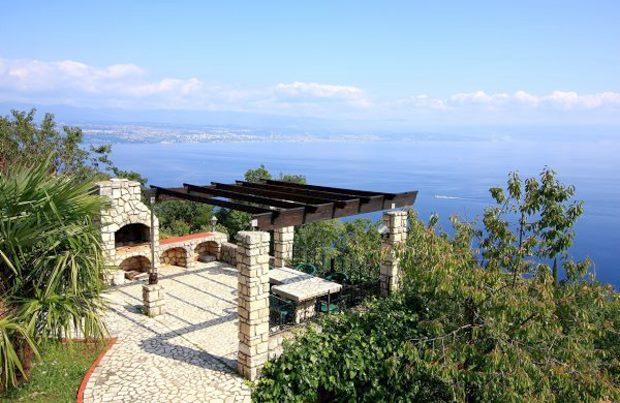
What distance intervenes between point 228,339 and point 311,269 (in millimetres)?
4785

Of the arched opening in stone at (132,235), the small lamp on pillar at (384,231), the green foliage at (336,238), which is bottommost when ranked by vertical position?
the green foliage at (336,238)

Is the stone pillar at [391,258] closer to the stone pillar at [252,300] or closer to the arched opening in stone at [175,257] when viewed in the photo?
the stone pillar at [252,300]

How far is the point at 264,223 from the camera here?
926 centimetres

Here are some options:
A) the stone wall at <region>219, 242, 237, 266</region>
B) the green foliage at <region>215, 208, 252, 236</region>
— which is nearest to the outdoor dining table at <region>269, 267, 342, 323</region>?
the stone wall at <region>219, 242, 237, 266</region>

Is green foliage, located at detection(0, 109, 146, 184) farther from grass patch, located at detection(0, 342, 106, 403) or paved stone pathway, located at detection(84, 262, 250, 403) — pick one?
Result: grass patch, located at detection(0, 342, 106, 403)

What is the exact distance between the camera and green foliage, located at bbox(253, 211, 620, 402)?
22.1 ft

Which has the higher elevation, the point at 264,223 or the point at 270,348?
the point at 264,223

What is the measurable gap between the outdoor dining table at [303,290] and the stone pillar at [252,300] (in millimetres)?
2109

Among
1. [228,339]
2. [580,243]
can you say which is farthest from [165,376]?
[580,243]

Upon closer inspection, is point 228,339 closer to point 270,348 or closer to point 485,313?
point 270,348

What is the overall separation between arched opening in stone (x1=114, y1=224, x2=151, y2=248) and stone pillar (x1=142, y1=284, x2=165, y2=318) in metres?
4.00

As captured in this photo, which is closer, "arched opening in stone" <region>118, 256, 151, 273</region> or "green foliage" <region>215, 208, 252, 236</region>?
"arched opening in stone" <region>118, 256, 151, 273</region>

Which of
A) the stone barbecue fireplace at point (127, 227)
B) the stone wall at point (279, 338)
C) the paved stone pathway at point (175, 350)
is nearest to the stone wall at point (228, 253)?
the paved stone pathway at point (175, 350)

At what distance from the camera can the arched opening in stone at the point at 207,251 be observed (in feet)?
53.0
